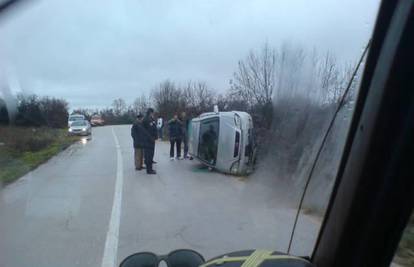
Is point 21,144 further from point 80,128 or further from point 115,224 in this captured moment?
point 115,224

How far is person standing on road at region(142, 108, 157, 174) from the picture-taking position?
3302mm

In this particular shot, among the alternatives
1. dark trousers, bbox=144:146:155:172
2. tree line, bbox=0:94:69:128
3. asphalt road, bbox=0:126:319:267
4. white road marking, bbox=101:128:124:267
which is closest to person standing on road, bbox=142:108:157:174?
dark trousers, bbox=144:146:155:172

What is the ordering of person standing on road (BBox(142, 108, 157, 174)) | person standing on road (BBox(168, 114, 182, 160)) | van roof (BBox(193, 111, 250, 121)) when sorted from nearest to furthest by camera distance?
van roof (BBox(193, 111, 250, 121))
person standing on road (BBox(142, 108, 157, 174))
person standing on road (BBox(168, 114, 182, 160))

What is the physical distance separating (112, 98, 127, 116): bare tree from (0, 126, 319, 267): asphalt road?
0.61 ft

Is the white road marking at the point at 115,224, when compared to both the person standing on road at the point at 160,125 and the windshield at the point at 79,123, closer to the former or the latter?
the windshield at the point at 79,123

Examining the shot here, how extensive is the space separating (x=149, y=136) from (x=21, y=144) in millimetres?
1121

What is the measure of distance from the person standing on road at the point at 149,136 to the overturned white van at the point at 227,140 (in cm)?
34

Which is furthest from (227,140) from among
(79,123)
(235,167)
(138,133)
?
Answer: (79,123)

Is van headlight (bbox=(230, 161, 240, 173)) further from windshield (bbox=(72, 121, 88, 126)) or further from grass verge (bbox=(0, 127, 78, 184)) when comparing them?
grass verge (bbox=(0, 127, 78, 184))

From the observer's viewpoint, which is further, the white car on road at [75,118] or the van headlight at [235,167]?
the van headlight at [235,167]

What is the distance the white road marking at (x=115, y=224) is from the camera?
3.84 m

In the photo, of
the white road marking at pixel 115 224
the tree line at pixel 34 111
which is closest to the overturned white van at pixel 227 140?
the white road marking at pixel 115 224

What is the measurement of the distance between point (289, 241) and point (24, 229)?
9.85 feet

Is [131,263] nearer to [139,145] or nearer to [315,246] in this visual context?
[315,246]
